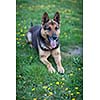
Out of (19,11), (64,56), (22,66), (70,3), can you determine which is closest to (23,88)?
(22,66)

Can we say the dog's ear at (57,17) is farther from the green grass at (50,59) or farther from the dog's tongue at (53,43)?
the dog's tongue at (53,43)

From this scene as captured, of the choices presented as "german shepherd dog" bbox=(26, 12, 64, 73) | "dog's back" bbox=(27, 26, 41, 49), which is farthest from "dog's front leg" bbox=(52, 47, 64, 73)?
"dog's back" bbox=(27, 26, 41, 49)

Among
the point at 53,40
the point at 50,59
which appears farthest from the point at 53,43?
the point at 50,59

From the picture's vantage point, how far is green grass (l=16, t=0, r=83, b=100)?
275cm

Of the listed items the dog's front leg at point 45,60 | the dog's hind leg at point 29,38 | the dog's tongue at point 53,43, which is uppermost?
the dog's hind leg at point 29,38

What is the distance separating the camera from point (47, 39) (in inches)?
109

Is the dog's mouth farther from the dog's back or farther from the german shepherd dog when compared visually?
the dog's back

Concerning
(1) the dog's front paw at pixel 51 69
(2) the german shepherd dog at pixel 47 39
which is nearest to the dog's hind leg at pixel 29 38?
(2) the german shepherd dog at pixel 47 39

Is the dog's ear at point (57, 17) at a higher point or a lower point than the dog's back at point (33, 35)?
higher

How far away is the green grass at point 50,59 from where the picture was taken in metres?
2.75

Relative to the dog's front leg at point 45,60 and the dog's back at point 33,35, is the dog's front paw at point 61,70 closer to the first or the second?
the dog's front leg at point 45,60

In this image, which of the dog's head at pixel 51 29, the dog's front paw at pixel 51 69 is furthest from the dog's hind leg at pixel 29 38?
the dog's front paw at pixel 51 69

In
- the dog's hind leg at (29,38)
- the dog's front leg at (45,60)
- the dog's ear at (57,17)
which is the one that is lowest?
the dog's front leg at (45,60)
